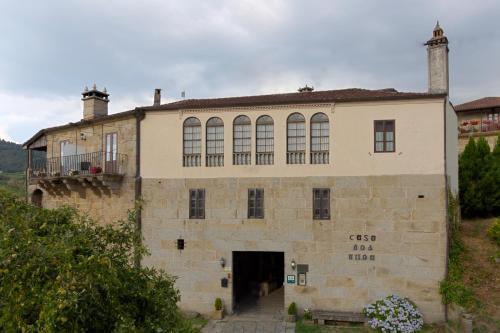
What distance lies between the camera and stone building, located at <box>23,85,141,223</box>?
2044 cm

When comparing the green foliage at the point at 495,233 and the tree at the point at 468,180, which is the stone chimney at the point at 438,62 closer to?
the green foliage at the point at 495,233

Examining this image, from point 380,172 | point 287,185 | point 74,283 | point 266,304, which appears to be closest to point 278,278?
point 266,304

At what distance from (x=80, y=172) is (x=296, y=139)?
40.1 feet

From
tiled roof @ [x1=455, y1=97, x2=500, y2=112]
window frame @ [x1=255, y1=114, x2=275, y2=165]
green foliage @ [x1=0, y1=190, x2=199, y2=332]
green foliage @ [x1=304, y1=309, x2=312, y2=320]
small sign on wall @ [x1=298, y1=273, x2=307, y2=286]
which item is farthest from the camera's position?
tiled roof @ [x1=455, y1=97, x2=500, y2=112]

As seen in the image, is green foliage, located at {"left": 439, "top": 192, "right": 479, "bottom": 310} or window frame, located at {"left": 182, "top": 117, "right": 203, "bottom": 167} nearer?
green foliage, located at {"left": 439, "top": 192, "right": 479, "bottom": 310}

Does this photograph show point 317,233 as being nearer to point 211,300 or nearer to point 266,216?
point 266,216

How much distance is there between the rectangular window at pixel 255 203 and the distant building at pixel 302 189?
5 cm

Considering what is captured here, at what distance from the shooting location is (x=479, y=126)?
3200 cm

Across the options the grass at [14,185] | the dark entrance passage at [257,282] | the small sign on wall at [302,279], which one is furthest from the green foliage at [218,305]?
the grass at [14,185]

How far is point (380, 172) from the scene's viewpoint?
58.0 ft

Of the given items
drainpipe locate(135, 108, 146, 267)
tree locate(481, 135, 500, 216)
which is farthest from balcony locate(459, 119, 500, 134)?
drainpipe locate(135, 108, 146, 267)

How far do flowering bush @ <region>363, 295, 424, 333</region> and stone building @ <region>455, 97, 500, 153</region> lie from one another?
1826 centimetres

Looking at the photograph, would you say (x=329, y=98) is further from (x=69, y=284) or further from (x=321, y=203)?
(x=69, y=284)

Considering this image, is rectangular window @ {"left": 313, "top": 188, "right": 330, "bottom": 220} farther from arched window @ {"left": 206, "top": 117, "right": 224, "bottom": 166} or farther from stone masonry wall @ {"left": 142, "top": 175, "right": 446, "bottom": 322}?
arched window @ {"left": 206, "top": 117, "right": 224, "bottom": 166}
